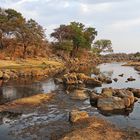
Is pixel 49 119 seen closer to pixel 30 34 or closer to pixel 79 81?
pixel 79 81

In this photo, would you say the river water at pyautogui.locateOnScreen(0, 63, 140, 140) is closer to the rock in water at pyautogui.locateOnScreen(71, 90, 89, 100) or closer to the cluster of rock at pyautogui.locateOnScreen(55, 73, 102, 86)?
the rock in water at pyautogui.locateOnScreen(71, 90, 89, 100)

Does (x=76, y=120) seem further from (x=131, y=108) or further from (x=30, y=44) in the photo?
(x=30, y=44)

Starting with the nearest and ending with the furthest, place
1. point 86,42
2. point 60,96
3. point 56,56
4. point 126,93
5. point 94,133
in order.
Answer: point 94,133 → point 126,93 → point 60,96 → point 56,56 → point 86,42

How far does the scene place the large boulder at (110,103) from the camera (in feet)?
118

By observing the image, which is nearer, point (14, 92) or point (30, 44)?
point (14, 92)

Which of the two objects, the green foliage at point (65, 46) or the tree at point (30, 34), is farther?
the green foliage at point (65, 46)

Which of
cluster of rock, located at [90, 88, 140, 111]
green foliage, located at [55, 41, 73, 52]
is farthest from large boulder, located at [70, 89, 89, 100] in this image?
green foliage, located at [55, 41, 73, 52]

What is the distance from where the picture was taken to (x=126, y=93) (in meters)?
41.8

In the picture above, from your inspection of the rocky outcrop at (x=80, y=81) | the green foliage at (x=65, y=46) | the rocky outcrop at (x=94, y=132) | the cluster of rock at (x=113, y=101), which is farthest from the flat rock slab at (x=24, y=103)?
the green foliage at (x=65, y=46)

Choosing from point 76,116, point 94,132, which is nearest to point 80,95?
point 76,116

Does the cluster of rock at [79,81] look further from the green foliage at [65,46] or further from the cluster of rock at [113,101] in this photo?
the green foliage at [65,46]

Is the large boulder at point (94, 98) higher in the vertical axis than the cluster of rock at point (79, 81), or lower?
lower

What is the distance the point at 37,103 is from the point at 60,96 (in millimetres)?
6879

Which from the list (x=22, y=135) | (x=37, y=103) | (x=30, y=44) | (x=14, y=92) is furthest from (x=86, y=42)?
(x=22, y=135)
